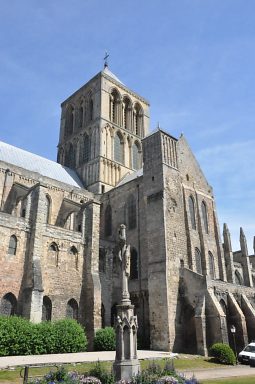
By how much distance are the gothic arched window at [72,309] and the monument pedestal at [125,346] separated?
43.4ft

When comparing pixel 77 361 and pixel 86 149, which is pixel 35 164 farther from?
pixel 77 361

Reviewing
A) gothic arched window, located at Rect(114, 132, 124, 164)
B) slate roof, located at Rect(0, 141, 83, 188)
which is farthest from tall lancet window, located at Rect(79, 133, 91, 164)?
gothic arched window, located at Rect(114, 132, 124, 164)

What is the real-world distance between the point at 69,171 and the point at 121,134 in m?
8.32

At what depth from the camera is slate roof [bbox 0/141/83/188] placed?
109 feet

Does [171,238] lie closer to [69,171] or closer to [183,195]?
[183,195]

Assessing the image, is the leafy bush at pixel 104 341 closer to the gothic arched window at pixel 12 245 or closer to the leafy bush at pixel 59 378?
the gothic arched window at pixel 12 245

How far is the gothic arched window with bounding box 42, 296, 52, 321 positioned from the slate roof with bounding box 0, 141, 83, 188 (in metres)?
13.7

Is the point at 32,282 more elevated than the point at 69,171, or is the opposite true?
the point at 69,171

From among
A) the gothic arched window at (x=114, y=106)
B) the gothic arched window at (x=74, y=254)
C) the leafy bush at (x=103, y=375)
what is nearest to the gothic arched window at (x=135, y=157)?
the gothic arched window at (x=114, y=106)

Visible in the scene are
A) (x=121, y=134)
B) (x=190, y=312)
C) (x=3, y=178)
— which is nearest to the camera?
(x=190, y=312)

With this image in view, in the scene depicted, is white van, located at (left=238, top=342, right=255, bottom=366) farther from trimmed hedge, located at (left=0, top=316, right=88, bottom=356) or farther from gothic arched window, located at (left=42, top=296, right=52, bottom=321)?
gothic arched window, located at (left=42, top=296, right=52, bottom=321)

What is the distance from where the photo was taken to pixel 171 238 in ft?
85.0

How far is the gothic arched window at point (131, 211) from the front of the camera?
29656 millimetres

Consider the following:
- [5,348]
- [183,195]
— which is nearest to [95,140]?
[183,195]
